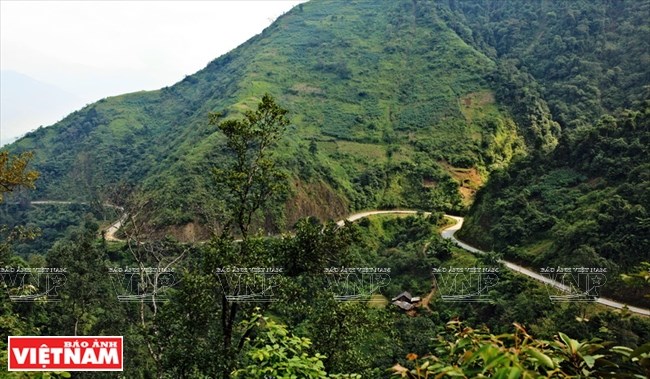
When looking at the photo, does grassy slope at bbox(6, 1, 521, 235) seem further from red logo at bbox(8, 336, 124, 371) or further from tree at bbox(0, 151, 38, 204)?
red logo at bbox(8, 336, 124, 371)

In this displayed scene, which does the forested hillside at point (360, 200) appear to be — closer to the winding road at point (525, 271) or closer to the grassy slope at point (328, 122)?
the grassy slope at point (328, 122)

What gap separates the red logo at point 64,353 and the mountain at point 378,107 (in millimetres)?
40144

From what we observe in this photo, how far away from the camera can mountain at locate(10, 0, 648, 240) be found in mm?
57844

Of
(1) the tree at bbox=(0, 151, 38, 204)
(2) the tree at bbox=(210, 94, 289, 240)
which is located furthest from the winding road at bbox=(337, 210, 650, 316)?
(1) the tree at bbox=(0, 151, 38, 204)

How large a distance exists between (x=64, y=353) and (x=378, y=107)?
72696 millimetres

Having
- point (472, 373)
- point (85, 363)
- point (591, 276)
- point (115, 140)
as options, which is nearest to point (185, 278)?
point (85, 363)

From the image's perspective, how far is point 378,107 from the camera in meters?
76.0

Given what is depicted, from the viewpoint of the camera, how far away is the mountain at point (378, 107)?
57.8 m

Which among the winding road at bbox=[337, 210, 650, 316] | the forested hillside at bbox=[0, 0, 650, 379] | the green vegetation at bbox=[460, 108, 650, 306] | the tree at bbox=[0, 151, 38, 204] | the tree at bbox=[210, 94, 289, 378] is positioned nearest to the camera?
the forested hillside at bbox=[0, 0, 650, 379]

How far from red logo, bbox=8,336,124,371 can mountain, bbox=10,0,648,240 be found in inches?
1580

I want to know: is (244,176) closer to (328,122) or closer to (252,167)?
(252,167)

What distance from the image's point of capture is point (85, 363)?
19.7 feet

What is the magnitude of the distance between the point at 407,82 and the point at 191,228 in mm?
49935

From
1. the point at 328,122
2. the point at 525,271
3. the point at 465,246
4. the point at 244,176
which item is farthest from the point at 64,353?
the point at 328,122
